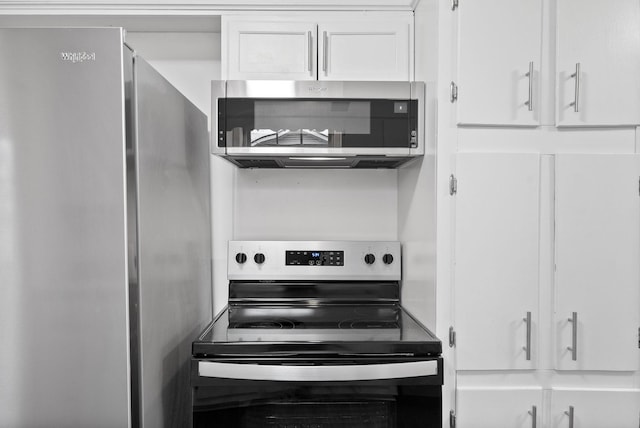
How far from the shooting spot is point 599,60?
1.45 meters

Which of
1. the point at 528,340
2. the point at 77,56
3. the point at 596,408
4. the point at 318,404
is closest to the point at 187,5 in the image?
the point at 77,56

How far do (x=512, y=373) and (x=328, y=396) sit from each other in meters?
0.59

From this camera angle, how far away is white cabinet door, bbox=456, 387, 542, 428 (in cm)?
144

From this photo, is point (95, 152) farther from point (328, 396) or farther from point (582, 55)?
point (582, 55)

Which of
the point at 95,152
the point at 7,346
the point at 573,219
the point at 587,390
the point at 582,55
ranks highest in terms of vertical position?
the point at 582,55

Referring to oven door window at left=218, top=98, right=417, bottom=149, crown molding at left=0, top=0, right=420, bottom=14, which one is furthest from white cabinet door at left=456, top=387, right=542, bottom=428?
crown molding at left=0, top=0, right=420, bottom=14

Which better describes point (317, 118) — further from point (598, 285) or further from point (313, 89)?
point (598, 285)

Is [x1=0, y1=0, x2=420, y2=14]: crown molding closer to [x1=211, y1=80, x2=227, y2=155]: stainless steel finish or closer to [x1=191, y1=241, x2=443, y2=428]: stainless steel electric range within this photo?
[x1=211, y1=80, x2=227, y2=155]: stainless steel finish

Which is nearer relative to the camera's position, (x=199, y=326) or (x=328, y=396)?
(x=328, y=396)

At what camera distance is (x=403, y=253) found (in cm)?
193

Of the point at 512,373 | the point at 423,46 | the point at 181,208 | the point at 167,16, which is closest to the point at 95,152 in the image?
the point at 181,208

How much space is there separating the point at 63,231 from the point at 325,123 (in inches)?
33.9

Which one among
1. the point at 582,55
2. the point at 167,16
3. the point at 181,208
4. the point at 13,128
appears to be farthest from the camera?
the point at 167,16

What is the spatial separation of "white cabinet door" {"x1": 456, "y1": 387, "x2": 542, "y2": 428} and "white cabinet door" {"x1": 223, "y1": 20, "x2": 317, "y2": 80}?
1.27 m
